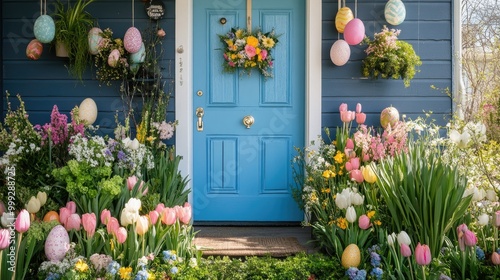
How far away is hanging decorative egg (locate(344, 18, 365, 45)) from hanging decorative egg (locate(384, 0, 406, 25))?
27 centimetres

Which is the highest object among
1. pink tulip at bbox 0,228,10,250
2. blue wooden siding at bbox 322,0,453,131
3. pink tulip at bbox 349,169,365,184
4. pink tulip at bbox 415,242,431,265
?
blue wooden siding at bbox 322,0,453,131

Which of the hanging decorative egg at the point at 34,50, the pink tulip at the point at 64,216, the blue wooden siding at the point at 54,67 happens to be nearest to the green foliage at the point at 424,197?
the pink tulip at the point at 64,216

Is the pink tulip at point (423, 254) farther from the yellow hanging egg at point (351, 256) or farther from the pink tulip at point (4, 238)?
the pink tulip at point (4, 238)

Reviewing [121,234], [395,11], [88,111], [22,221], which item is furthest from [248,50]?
[22,221]

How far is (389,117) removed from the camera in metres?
4.46

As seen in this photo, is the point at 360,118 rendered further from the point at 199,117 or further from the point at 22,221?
the point at 22,221

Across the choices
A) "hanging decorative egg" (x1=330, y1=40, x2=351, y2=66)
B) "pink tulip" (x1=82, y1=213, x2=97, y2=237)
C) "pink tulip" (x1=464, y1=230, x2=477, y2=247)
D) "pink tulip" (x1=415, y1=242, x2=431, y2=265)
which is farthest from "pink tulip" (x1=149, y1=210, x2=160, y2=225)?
"hanging decorative egg" (x1=330, y1=40, x2=351, y2=66)

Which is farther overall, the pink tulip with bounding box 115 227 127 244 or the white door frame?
the white door frame

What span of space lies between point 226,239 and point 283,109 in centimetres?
117

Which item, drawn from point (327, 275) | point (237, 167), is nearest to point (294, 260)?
point (327, 275)

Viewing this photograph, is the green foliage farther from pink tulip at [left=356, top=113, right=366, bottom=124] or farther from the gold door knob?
the gold door knob

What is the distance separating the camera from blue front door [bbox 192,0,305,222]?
4.71 meters

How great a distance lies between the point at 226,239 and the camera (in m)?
4.23

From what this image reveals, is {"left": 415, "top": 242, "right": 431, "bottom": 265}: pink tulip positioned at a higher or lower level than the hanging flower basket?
lower
